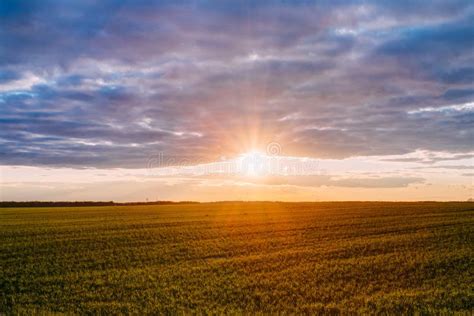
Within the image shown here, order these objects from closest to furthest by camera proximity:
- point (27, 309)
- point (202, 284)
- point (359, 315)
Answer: point (359, 315)
point (27, 309)
point (202, 284)

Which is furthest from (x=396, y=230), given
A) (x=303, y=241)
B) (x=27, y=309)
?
(x=27, y=309)

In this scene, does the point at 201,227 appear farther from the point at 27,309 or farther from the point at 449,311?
the point at 449,311

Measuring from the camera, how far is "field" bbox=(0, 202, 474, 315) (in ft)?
46.5

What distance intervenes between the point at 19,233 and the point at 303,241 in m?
24.5

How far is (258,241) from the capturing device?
2811 cm

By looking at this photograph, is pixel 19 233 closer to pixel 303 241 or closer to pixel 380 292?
pixel 303 241

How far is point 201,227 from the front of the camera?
37.4 metres

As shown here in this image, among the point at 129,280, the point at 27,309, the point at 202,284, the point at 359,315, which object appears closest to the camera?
the point at 359,315

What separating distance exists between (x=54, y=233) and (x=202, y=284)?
917 inches

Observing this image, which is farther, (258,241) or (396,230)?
(396,230)

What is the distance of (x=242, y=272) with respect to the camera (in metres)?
18.8

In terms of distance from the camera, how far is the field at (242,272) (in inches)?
558

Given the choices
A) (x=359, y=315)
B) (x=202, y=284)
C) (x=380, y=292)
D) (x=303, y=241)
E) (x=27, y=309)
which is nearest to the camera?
(x=359, y=315)

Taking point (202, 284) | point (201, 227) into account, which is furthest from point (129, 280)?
point (201, 227)
